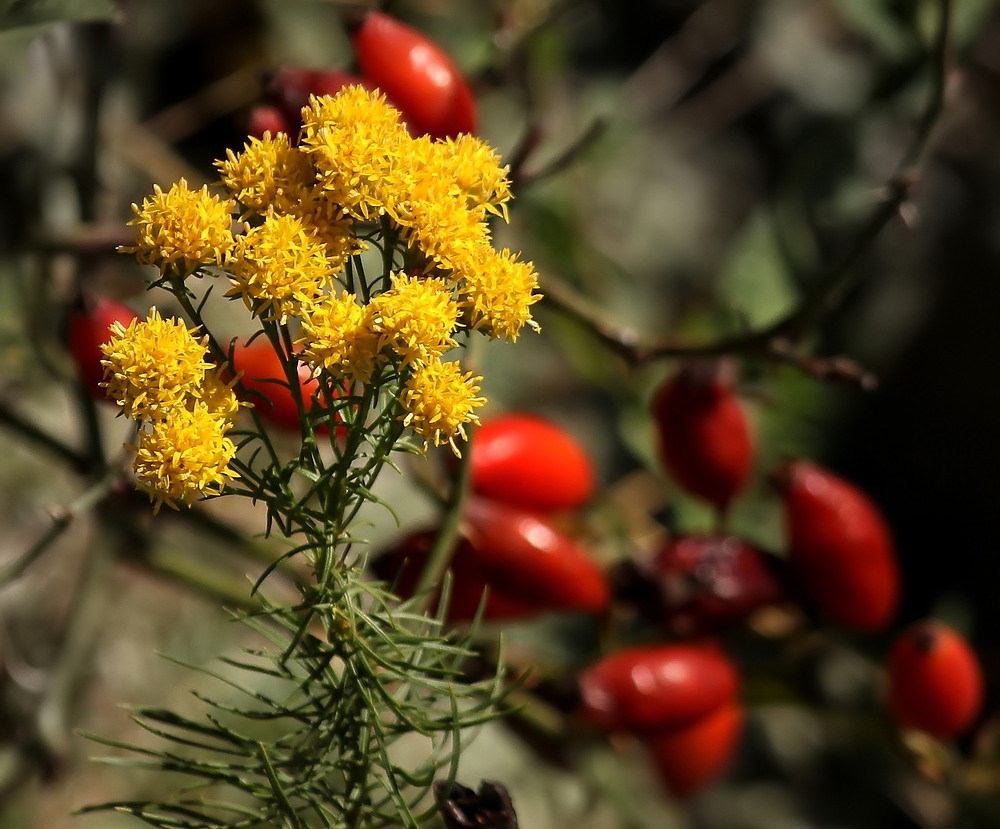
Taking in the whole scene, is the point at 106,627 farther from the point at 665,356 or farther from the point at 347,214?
the point at 347,214

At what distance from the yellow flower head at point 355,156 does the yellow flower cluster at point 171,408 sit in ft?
0.26

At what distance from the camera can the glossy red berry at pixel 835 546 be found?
85 cm

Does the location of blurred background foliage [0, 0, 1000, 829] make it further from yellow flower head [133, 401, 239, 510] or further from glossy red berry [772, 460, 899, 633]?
yellow flower head [133, 401, 239, 510]

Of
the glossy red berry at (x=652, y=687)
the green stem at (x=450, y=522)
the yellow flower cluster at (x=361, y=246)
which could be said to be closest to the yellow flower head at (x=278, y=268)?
the yellow flower cluster at (x=361, y=246)

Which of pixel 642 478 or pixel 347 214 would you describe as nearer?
pixel 347 214

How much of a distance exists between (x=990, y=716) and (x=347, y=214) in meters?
0.90

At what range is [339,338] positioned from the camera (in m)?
0.40

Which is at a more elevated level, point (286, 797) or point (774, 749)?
point (774, 749)

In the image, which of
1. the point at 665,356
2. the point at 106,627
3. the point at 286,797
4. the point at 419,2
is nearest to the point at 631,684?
the point at 665,356

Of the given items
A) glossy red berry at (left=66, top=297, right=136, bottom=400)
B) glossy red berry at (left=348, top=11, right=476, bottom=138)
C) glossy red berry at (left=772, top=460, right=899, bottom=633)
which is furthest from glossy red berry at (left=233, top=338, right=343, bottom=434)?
glossy red berry at (left=772, top=460, right=899, bottom=633)

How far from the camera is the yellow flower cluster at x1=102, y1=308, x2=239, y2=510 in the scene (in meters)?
0.38

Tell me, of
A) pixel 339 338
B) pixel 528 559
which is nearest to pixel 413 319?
pixel 339 338

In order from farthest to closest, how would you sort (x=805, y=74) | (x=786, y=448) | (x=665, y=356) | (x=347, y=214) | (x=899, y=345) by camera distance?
(x=805, y=74) → (x=899, y=345) → (x=786, y=448) → (x=665, y=356) → (x=347, y=214)

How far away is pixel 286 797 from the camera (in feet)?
1.47
